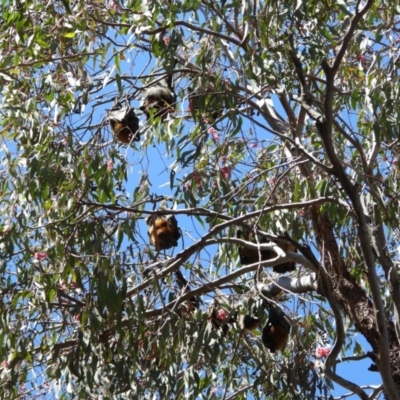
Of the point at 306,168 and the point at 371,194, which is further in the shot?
the point at 306,168

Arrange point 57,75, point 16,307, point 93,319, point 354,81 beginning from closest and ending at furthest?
point 93,319 → point 16,307 → point 57,75 → point 354,81

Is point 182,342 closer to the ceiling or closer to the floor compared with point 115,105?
closer to the floor

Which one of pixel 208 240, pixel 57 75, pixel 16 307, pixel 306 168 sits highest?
pixel 57 75

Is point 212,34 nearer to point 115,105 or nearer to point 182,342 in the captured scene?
point 115,105

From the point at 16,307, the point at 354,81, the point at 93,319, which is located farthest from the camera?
the point at 354,81

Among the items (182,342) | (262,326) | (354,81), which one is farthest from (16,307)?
(354,81)

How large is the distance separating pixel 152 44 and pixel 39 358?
175cm

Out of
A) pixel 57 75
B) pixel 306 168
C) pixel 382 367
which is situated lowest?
pixel 382 367

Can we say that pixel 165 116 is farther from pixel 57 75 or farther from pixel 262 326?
pixel 262 326

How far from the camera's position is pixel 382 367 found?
4.48 m

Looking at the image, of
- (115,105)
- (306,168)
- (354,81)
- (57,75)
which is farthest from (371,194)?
(57,75)

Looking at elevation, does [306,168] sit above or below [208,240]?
above

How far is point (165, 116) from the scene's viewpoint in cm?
528

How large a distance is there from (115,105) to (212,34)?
0.59m
